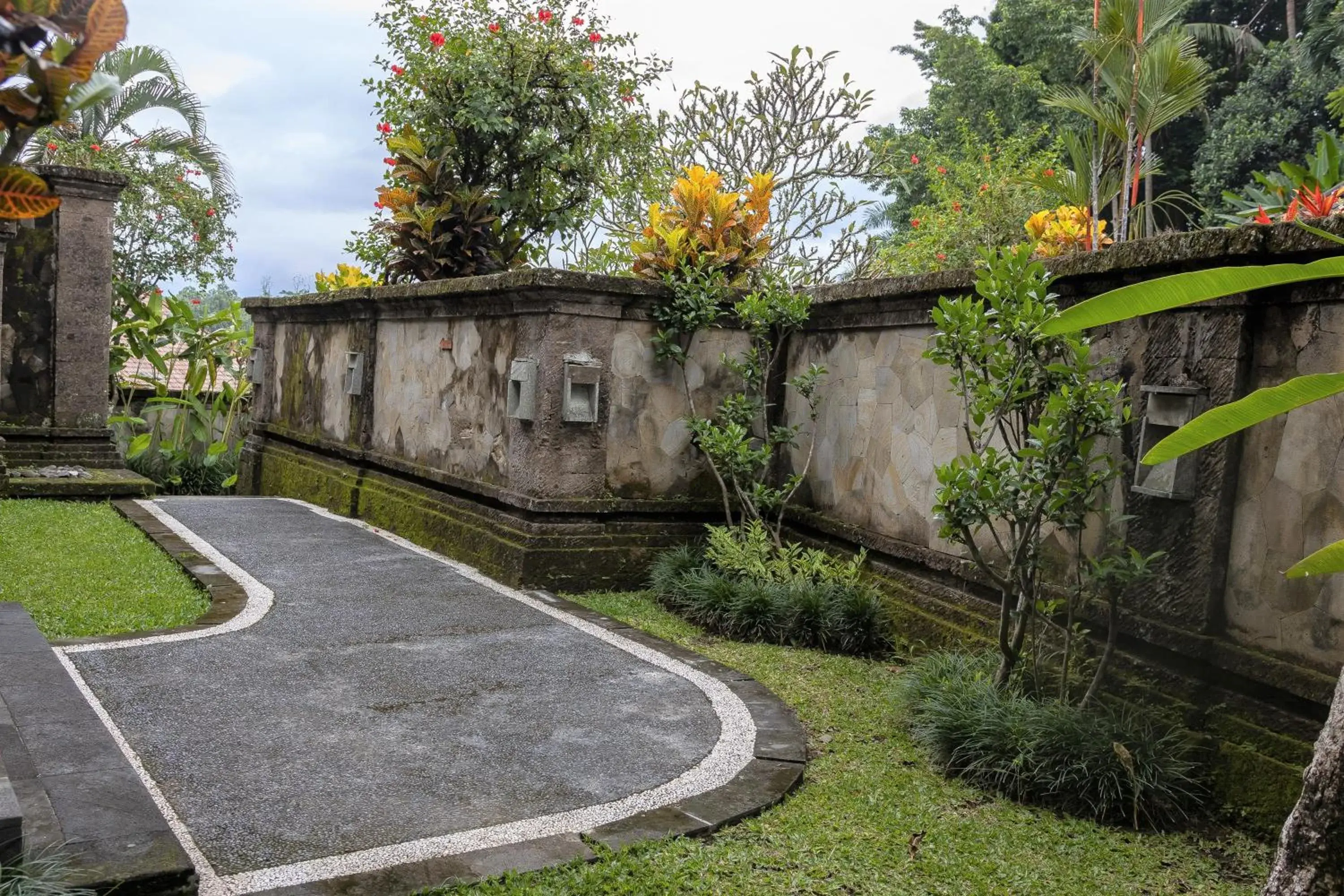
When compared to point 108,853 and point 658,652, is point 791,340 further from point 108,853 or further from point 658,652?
point 108,853

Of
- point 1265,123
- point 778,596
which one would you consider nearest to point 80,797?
point 778,596

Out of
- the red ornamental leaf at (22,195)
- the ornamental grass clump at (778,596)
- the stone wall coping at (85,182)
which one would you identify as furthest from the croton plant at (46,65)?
the stone wall coping at (85,182)

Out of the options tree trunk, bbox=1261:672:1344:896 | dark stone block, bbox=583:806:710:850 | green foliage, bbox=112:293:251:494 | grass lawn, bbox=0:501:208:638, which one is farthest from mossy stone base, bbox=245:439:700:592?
green foliage, bbox=112:293:251:494

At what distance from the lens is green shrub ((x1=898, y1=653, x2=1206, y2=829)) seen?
355 cm

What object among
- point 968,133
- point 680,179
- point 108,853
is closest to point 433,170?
point 680,179

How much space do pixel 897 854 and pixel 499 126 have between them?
8487 millimetres

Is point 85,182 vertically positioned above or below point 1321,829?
above

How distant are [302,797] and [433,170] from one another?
7.38 metres

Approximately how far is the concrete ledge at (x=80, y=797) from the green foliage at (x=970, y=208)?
1030 cm

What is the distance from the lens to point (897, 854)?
3.17 metres

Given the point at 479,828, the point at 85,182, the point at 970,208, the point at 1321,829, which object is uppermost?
the point at 970,208

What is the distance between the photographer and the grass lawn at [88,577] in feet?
17.0

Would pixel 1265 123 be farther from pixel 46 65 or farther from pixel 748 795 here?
pixel 46 65

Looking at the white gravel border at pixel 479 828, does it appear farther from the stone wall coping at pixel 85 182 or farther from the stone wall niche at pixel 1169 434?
the stone wall coping at pixel 85 182
